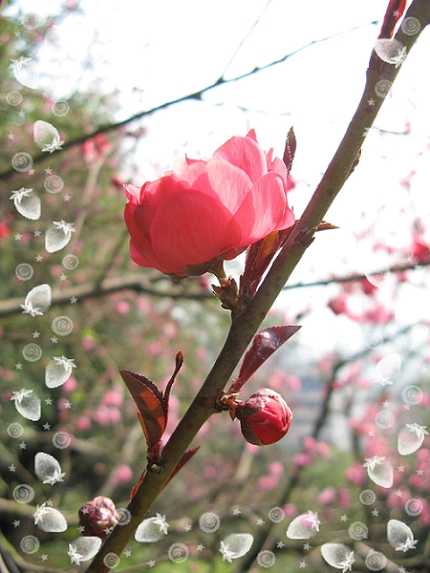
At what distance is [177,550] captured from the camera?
74 centimetres

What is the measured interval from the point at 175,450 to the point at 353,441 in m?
3.08

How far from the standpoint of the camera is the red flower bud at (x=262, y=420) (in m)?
0.37

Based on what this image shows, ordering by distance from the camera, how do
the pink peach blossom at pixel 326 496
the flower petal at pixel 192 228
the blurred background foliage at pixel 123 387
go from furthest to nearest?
the pink peach blossom at pixel 326 496 → the blurred background foliage at pixel 123 387 → the flower petal at pixel 192 228

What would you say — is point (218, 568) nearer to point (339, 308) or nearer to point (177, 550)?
point (339, 308)

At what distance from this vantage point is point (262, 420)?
366 mm
